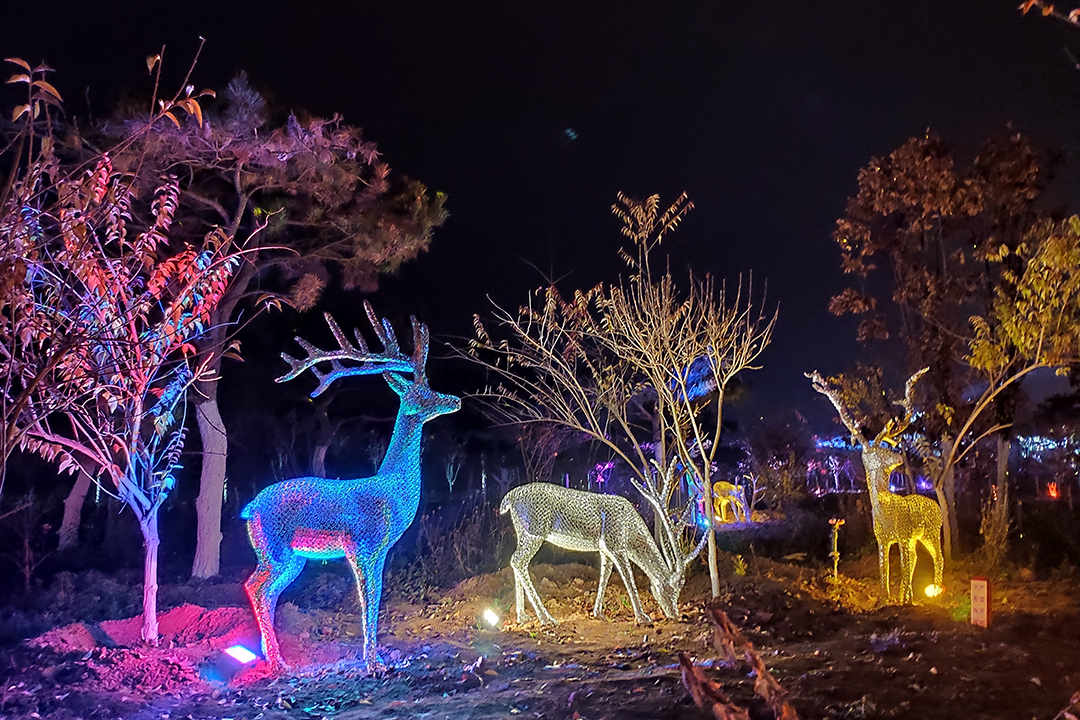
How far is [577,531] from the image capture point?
775cm

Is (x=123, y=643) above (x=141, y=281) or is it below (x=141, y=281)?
below

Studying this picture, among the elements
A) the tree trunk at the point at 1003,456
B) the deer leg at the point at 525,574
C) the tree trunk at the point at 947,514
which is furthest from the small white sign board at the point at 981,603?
the tree trunk at the point at 1003,456

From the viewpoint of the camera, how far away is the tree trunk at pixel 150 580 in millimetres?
6523

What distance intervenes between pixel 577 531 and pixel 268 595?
3.10m

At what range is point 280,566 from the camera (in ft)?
19.9

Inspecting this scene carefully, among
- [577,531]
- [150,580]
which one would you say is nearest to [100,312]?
[150,580]

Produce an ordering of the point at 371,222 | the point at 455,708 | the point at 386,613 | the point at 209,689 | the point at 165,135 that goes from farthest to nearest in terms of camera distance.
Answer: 1. the point at 371,222
2. the point at 386,613
3. the point at 165,135
4. the point at 209,689
5. the point at 455,708

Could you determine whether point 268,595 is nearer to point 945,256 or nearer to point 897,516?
point 897,516

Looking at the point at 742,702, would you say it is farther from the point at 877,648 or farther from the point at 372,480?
the point at 372,480

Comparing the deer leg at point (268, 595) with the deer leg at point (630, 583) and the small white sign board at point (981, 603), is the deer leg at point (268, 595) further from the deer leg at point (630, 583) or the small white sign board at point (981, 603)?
the small white sign board at point (981, 603)

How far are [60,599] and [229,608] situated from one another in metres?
2.46

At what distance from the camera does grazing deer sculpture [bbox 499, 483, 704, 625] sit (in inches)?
304

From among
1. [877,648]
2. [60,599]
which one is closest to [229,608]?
[60,599]

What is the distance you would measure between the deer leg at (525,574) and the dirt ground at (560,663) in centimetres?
15
